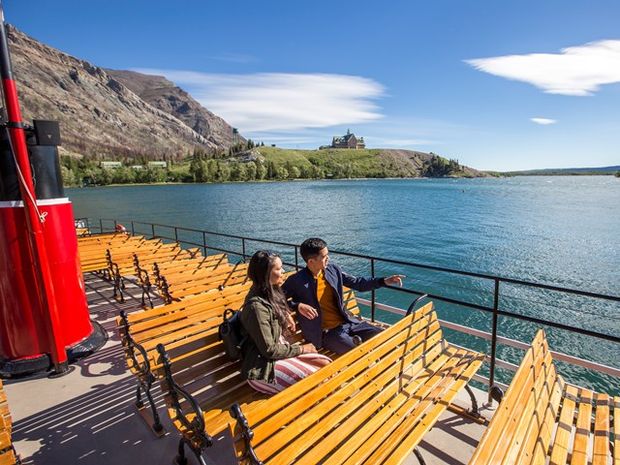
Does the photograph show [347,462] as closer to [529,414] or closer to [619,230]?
[529,414]

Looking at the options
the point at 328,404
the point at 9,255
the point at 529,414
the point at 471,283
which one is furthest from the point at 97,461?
the point at 471,283

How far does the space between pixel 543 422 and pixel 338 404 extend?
4.94 feet

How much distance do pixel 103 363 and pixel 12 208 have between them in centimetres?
238

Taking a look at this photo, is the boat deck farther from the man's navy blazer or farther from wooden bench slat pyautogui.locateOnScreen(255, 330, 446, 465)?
the man's navy blazer

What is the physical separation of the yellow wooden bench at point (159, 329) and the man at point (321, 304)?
91cm

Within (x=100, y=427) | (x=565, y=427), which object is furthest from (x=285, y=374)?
(x=100, y=427)

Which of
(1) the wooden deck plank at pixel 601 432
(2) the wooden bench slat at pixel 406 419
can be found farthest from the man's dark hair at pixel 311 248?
(1) the wooden deck plank at pixel 601 432

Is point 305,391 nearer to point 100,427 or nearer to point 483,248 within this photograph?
point 100,427

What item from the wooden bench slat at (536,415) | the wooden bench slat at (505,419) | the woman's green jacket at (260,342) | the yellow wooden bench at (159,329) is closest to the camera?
the wooden bench slat at (505,419)

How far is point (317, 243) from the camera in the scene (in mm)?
4027

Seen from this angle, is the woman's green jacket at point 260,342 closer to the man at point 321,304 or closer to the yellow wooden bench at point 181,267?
the man at point 321,304

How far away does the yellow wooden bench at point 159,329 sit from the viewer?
3.65 meters

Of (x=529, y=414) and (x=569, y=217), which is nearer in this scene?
(x=529, y=414)

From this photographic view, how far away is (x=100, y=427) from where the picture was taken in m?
4.02
